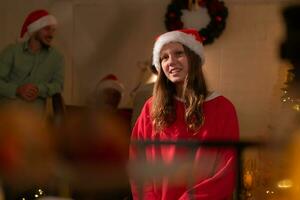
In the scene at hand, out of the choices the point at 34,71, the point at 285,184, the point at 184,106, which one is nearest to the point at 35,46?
the point at 34,71

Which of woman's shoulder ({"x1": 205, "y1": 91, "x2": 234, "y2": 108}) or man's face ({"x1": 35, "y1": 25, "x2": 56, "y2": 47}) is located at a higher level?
man's face ({"x1": 35, "y1": 25, "x2": 56, "y2": 47})

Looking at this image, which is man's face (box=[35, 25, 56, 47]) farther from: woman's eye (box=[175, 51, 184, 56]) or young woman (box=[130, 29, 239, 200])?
woman's eye (box=[175, 51, 184, 56])

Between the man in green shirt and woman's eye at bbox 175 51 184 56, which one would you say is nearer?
the man in green shirt

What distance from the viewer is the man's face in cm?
17

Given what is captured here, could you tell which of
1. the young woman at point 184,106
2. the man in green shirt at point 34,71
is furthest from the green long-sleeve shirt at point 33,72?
the young woman at point 184,106

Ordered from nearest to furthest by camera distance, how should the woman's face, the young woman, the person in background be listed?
the person in background, the young woman, the woman's face

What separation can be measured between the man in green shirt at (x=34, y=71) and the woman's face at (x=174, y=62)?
271 mm

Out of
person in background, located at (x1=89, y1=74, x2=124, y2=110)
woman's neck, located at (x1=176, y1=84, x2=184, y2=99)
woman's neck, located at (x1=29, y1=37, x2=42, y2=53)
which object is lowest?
woman's neck, located at (x1=176, y1=84, x2=184, y2=99)

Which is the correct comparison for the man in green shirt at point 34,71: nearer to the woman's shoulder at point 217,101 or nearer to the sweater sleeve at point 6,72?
the sweater sleeve at point 6,72

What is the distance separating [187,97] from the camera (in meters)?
0.47

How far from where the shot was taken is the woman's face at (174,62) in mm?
499

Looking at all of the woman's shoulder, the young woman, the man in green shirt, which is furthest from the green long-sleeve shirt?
the woman's shoulder

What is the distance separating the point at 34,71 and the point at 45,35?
19 millimetres

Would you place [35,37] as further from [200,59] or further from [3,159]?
[200,59]
